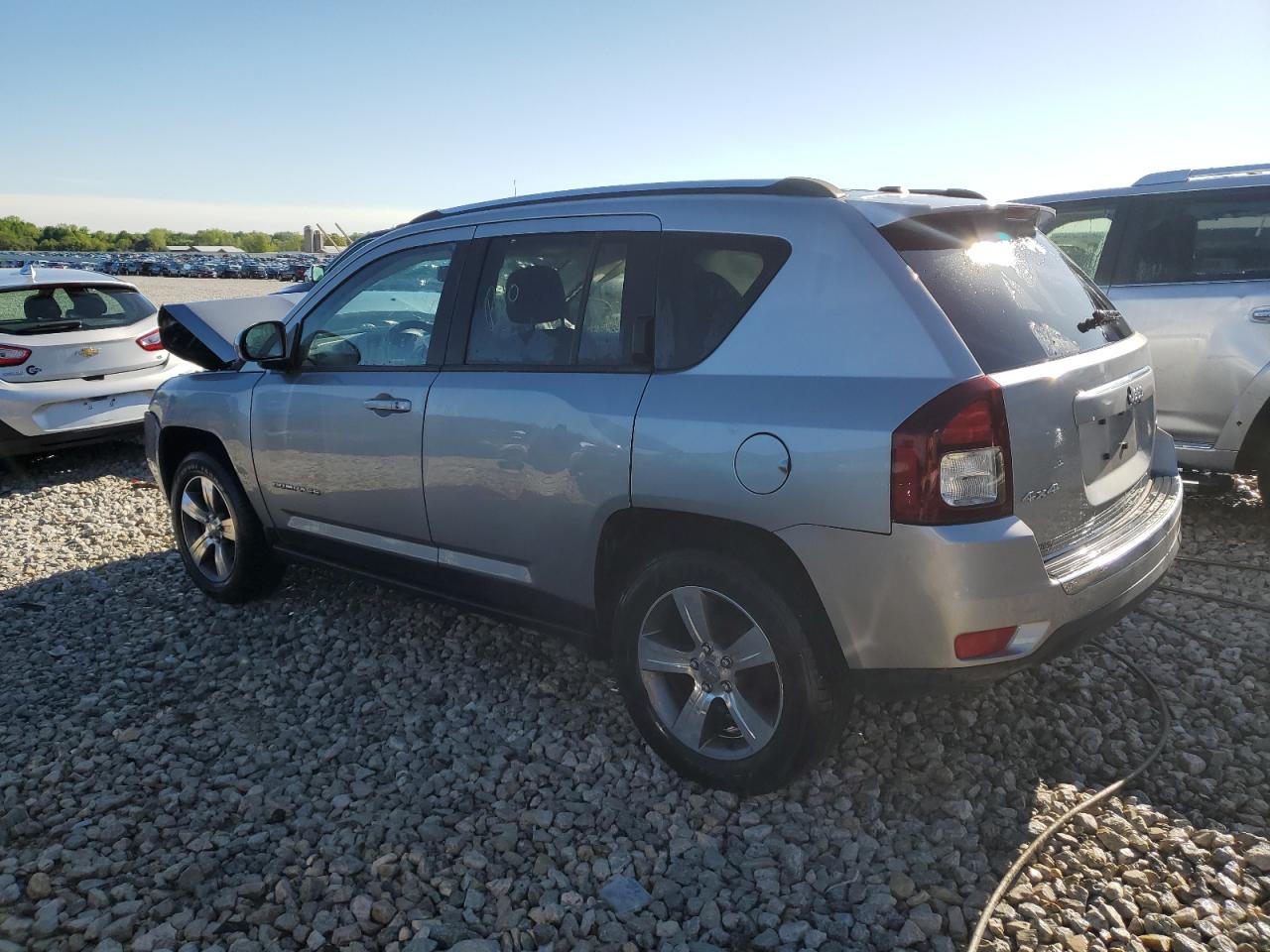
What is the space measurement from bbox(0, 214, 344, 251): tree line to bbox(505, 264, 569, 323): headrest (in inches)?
4766

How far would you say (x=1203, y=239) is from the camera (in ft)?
17.6

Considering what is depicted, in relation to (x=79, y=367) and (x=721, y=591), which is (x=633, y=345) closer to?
(x=721, y=591)

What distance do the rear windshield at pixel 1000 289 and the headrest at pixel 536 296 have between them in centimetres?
123

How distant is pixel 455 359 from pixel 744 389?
4.42ft

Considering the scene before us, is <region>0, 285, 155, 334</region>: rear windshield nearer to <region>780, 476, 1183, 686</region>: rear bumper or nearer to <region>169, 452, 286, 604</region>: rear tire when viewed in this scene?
<region>169, 452, 286, 604</region>: rear tire

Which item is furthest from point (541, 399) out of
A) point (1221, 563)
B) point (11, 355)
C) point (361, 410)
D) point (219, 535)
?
point (11, 355)

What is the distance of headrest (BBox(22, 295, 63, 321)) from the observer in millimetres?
7746

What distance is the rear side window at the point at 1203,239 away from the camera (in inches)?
203

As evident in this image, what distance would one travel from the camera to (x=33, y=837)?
3004 mm

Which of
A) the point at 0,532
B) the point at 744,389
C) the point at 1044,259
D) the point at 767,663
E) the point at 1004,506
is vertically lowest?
the point at 0,532

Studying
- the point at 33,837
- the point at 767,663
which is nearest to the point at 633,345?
the point at 767,663

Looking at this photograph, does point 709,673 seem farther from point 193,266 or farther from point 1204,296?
point 193,266

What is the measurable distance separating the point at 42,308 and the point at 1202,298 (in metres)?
8.37

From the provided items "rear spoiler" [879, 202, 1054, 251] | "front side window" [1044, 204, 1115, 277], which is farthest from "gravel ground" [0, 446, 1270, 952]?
"front side window" [1044, 204, 1115, 277]
